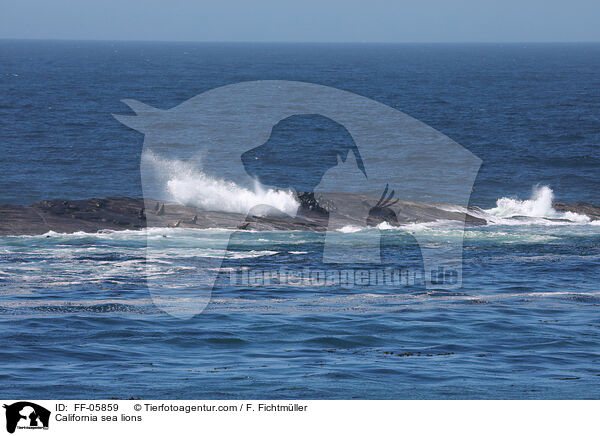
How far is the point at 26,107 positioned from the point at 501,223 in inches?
2420

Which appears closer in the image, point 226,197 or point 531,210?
point 226,197

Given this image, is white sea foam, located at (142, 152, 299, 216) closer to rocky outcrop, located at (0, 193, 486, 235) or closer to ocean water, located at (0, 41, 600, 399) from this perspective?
ocean water, located at (0, 41, 600, 399)

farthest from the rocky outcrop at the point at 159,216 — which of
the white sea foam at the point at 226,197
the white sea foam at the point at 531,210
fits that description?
the white sea foam at the point at 531,210

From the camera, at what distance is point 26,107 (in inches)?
3314

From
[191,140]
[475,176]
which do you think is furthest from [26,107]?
[475,176]
